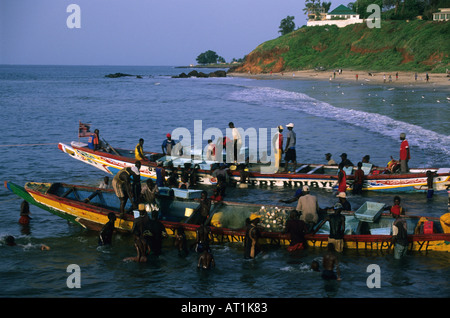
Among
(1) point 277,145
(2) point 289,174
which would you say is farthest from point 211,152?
(2) point 289,174

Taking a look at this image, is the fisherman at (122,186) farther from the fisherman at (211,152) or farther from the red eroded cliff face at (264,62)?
the red eroded cliff face at (264,62)

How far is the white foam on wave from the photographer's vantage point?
28.3m

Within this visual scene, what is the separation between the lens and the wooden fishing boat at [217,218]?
12.5 metres

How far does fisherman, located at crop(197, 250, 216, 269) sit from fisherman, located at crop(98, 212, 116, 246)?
9.18ft

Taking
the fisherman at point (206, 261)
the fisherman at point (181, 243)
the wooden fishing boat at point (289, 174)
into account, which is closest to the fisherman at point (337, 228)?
the fisherman at point (206, 261)

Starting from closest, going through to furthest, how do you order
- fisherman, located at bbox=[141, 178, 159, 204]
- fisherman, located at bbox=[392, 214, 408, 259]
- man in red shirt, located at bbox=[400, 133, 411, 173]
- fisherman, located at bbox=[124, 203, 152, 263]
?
fisherman, located at bbox=[392, 214, 408, 259], fisherman, located at bbox=[124, 203, 152, 263], fisherman, located at bbox=[141, 178, 159, 204], man in red shirt, located at bbox=[400, 133, 411, 173]

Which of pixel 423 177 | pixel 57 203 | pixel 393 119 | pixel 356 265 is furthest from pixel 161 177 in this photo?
pixel 393 119

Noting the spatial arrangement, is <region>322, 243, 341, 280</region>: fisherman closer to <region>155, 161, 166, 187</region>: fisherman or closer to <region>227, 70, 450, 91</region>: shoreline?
<region>155, 161, 166, 187</region>: fisherman

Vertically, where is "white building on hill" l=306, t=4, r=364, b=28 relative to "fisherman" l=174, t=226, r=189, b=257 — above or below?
above

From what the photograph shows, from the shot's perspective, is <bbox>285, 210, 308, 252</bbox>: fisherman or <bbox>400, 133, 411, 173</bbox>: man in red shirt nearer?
<bbox>285, 210, 308, 252</bbox>: fisherman

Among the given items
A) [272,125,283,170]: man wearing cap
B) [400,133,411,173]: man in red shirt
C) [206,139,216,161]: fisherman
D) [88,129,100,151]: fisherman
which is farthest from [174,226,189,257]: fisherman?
[88,129,100,151]: fisherman
